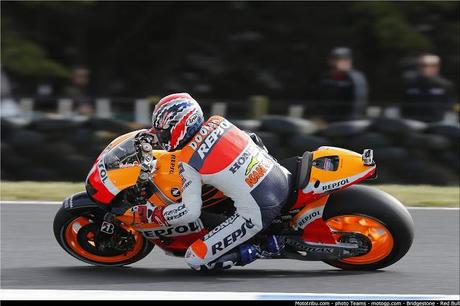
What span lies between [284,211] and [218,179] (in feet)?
1.72

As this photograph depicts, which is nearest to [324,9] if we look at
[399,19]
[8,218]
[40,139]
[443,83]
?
[399,19]

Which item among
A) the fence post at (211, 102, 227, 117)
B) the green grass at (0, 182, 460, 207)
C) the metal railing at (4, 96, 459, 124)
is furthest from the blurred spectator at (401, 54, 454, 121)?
the fence post at (211, 102, 227, 117)

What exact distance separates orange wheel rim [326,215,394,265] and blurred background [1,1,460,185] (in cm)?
420

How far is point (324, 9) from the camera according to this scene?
1734 centimetres

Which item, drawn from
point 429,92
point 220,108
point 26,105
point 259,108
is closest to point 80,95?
point 26,105

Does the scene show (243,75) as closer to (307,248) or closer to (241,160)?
(307,248)

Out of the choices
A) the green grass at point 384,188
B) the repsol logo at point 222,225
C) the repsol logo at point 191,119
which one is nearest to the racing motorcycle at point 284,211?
the repsol logo at point 222,225

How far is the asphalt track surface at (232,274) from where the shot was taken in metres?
5.79

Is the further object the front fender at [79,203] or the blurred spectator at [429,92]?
the blurred spectator at [429,92]

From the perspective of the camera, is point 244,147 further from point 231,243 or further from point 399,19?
point 399,19

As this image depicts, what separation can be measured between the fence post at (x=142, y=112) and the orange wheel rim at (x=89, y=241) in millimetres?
5419

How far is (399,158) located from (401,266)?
4034mm

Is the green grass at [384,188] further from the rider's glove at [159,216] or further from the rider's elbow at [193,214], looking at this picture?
the rider's elbow at [193,214]

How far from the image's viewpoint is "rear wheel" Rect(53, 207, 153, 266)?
20.1 feet
